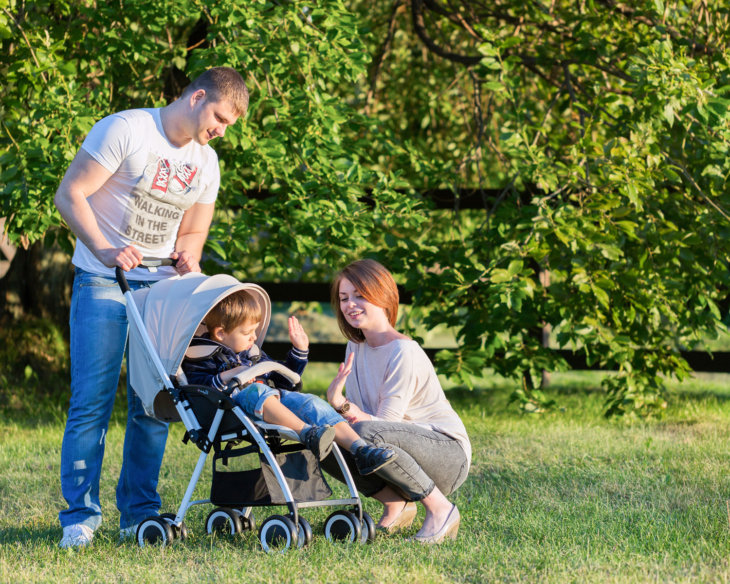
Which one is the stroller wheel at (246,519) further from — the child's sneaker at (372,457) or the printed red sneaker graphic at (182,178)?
the printed red sneaker graphic at (182,178)

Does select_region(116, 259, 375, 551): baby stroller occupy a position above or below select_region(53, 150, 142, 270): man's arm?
below

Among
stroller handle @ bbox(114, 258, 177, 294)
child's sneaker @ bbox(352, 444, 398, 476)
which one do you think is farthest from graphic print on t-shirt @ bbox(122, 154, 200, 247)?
child's sneaker @ bbox(352, 444, 398, 476)

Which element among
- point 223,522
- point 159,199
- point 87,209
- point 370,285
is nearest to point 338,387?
point 370,285

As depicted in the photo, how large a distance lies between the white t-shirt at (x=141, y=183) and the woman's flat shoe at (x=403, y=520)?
1.40 meters

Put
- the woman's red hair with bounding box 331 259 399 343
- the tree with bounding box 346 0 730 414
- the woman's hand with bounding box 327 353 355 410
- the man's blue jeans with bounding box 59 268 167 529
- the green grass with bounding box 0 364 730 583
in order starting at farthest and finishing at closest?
the tree with bounding box 346 0 730 414
the woman's red hair with bounding box 331 259 399 343
the man's blue jeans with bounding box 59 268 167 529
the woman's hand with bounding box 327 353 355 410
the green grass with bounding box 0 364 730 583

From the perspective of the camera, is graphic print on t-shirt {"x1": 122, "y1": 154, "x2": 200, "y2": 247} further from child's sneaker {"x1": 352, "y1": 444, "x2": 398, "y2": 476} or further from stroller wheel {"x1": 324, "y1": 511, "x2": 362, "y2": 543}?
stroller wheel {"x1": 324, "y1": 511, "x2": 362, "y2": 543}

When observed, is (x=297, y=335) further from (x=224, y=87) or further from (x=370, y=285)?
(x=224, y=87)

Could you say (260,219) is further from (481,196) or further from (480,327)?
(481,196)

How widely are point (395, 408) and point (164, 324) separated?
3.14ft

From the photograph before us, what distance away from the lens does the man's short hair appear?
3607 millimetres

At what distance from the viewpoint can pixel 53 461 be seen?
5359 millimetres

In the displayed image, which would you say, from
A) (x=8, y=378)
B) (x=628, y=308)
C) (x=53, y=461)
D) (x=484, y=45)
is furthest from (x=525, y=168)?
(x=8, y=378)

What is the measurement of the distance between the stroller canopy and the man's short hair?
681 mm

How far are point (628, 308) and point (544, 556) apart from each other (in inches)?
119
